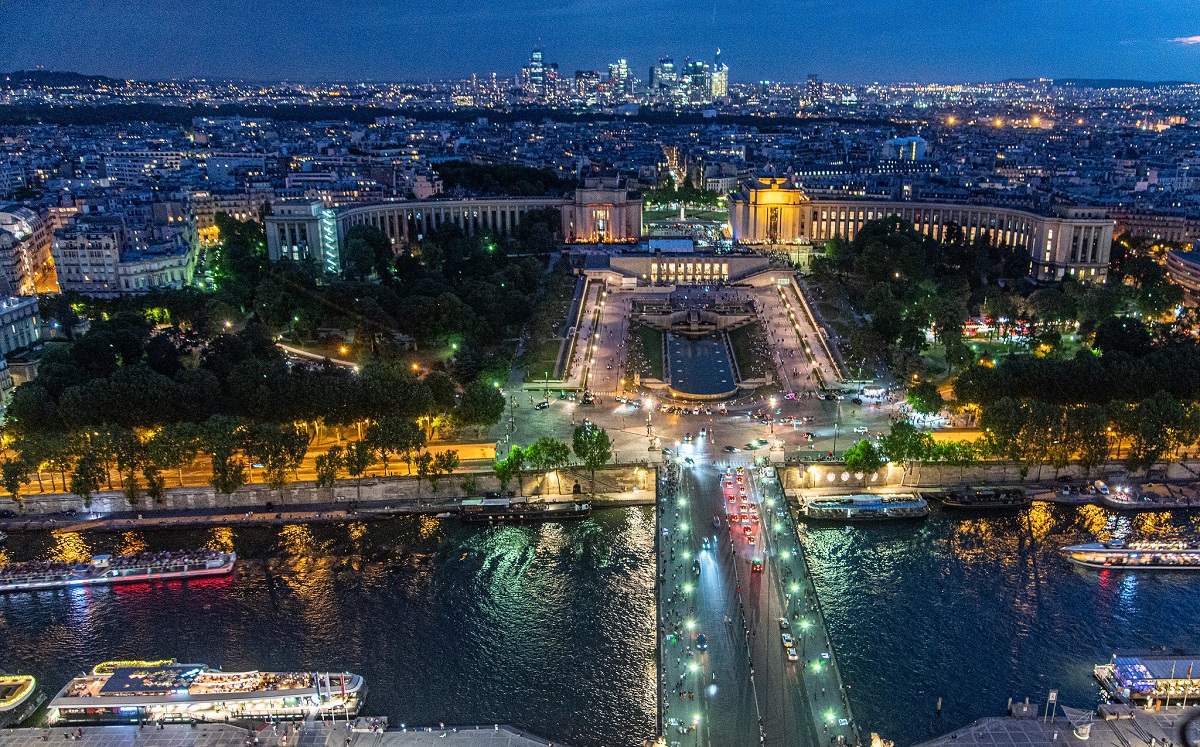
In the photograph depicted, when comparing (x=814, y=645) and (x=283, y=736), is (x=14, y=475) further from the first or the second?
(x=814, y=645)

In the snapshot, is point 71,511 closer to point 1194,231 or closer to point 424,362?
point 424,362

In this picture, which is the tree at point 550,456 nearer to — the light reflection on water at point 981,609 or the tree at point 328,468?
the tree at point 328,468

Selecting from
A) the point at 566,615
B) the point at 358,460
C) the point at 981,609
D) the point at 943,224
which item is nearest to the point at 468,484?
the point at 358,460

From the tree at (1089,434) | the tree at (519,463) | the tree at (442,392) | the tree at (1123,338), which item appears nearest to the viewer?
the tree at (519,463)

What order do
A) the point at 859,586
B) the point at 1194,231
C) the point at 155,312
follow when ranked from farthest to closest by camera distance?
the point at 1194,231 < the point at 155,312 < the point at 859,586

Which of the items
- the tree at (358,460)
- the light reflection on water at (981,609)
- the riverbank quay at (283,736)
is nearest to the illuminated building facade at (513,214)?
the tree at (358,460)

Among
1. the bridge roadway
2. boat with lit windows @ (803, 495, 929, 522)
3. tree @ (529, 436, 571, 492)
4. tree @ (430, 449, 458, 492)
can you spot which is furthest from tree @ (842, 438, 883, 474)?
tree @ (430, 449, 458, 492)

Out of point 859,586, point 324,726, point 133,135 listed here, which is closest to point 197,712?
point 324,726
